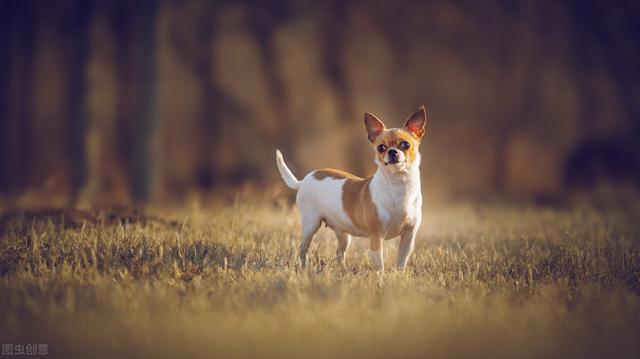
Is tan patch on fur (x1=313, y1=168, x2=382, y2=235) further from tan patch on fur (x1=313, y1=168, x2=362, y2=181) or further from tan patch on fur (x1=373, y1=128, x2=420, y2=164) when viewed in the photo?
tan patch on fur (x1=373, y1=128, x2=420, y2=164)

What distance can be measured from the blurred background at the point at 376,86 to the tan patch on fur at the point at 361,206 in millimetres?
7918

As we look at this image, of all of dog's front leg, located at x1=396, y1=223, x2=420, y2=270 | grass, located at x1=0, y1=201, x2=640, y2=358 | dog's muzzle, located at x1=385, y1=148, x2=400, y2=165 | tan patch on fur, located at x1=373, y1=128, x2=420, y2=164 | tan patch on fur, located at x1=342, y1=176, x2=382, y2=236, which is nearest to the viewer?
grass, located at x1=0, y1=201, x2=640, y2=358

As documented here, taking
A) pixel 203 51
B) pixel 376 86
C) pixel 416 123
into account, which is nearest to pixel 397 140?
pixel 416 123

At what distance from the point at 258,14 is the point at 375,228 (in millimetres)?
10334

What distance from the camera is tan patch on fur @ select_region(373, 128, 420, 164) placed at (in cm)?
462

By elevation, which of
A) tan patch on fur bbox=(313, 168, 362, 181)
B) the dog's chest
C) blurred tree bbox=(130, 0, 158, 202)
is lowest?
the dog's chest

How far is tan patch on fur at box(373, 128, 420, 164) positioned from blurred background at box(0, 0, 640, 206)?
27.2ft

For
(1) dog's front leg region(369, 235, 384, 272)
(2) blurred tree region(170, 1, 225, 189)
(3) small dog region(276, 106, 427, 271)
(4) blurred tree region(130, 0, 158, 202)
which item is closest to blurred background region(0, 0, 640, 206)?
(2) blurred tree region(170, 1, 225, 189)

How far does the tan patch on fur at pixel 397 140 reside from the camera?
4.62 meters

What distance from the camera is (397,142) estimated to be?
461cm

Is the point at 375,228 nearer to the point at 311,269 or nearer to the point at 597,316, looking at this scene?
the point at 311,269

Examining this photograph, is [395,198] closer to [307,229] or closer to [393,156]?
[393,156]

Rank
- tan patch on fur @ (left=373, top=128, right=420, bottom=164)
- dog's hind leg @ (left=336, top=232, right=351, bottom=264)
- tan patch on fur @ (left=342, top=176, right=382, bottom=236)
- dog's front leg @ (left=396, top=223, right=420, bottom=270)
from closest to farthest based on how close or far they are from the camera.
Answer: tan patch on fur @ (left=373, top=128, right=420, bottom=164) → tan patch on fur @ (left=342, top=176, right=382, bottom=236) → dog's front leg @ (left=396, top=223, right=420, bottom=270) → dog's hind leg @ (left=336, top=232, right=351, bottom=264)

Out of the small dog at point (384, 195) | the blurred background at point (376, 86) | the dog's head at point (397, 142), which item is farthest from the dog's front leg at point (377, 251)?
the blurred background at point (376, 86)
